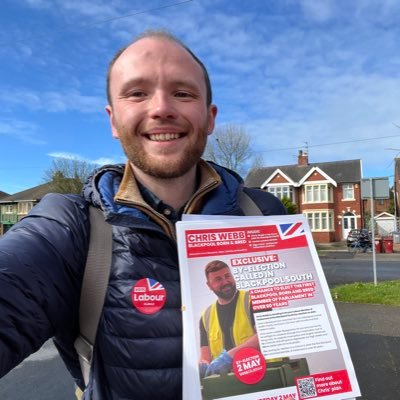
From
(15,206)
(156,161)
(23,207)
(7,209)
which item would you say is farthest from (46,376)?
(7,209)

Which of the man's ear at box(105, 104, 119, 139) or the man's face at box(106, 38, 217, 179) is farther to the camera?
the man's ear at box(105, 104, 119, 139)

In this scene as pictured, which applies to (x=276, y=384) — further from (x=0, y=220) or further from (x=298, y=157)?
(x=0, y=220)

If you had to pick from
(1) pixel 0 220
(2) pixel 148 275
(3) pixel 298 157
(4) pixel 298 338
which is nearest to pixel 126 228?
(2) pixel 148 275

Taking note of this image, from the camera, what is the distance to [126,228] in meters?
1.40

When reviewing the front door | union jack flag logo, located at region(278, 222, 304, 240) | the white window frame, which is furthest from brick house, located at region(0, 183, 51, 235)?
union jack flag logo, located at region(278, 222, 304, 240)

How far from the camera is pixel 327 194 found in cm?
4125

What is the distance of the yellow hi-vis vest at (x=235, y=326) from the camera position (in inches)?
46.1

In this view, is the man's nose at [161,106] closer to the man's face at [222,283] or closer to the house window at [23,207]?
the man's face at [222,283]

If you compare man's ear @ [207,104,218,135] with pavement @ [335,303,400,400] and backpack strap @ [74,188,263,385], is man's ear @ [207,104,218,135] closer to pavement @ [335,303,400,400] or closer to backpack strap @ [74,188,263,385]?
backpack strap @ [74,188,263,385]

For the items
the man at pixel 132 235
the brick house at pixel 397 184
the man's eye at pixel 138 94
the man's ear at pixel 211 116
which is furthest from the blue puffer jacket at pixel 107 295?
the brick house at pixel 397 184

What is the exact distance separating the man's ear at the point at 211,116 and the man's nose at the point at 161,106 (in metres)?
0.25

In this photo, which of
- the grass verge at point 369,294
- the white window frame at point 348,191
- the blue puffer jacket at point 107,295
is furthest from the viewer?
the white window frame at point 348,191

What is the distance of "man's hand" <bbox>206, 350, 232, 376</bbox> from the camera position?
1.13 m

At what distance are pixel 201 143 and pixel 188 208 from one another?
0.27 meters
